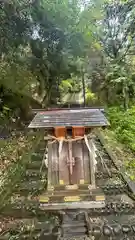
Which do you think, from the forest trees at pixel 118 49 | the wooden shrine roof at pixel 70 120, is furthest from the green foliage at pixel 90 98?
the wooden shrine roof at pixel 70 120

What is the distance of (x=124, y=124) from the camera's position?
10.3 metres

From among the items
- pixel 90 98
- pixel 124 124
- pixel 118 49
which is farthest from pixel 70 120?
pixel 118 49

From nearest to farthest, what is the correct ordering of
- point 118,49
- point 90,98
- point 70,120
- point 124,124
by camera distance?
point 70,120 → point 124,124 → point 90,98 → point 118,49

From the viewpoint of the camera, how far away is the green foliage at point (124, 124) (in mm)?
9008

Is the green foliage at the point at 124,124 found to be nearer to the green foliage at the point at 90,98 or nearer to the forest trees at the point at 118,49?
the forest trees at the point at 118,49

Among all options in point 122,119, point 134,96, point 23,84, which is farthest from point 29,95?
point 134,96

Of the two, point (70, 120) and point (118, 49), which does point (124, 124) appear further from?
point (118, 49)

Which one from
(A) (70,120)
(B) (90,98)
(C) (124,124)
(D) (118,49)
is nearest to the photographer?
(A) (70,120)

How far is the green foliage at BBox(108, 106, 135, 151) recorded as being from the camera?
355 inches

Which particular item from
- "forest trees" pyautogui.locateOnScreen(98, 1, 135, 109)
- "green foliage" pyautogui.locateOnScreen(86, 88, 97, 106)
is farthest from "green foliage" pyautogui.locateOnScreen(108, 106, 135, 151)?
"green foliage" pyautogui.locateOnScreen(86, 88, 97, 106)

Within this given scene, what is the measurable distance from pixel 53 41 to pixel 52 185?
9720 mm

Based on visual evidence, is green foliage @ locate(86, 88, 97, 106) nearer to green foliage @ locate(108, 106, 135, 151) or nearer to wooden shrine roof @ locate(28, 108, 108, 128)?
green foliage @ locate(108, 106, 135, 151)

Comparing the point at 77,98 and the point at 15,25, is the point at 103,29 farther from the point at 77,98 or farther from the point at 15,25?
the point at 15,25

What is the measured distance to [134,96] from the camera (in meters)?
14.1
